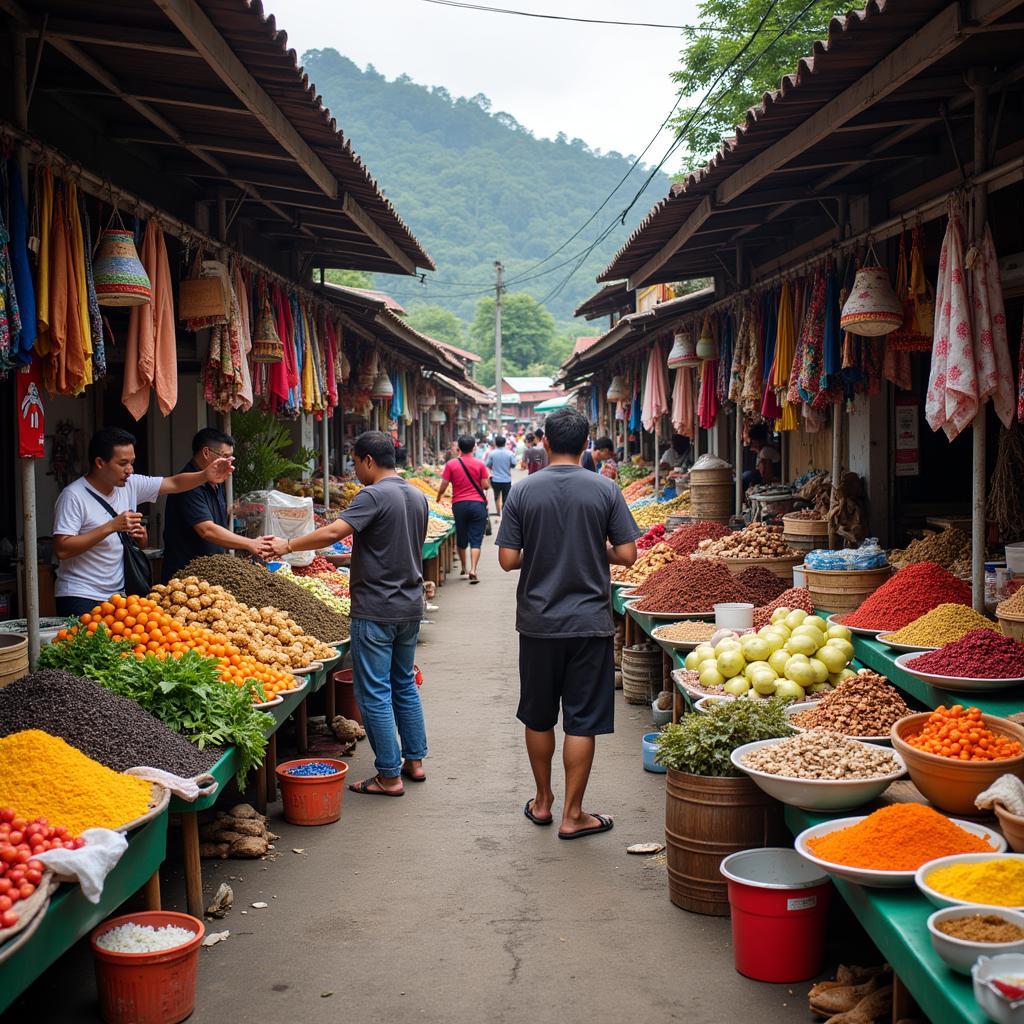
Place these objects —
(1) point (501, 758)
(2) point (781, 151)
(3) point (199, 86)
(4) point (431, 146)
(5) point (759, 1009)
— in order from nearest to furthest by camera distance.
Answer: (5) point (759, 1009) → (3) point (199, 86) → (2) point (781, 151) → (1) point (501, 758) → (4) point (431, 146)

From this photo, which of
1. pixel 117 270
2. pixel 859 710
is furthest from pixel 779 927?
pixel 117 270

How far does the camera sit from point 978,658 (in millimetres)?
4945

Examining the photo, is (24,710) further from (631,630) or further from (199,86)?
(631,630)

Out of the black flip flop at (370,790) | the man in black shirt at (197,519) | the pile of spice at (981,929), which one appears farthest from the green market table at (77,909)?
the man in black shirt at (197,519)

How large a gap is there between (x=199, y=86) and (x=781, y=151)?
340 centimetres

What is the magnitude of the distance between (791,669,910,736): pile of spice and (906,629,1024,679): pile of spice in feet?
0.71

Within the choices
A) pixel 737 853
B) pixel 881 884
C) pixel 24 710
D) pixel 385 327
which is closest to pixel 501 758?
pixel 737 853

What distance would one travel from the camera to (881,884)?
3.41 m

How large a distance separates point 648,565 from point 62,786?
698 cm

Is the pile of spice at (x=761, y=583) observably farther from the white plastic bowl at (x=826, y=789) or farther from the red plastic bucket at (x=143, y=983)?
the red plastic bucket at (x=143, y=983)

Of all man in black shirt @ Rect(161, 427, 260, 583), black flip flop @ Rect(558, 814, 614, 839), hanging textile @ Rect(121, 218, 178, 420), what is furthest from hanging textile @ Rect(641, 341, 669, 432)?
black flip flop @ Rect(558, 814, 614, 839)

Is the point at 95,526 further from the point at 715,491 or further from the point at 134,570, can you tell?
the point at 715,491

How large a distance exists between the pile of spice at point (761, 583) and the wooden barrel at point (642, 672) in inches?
35.0

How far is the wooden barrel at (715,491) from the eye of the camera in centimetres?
1249
